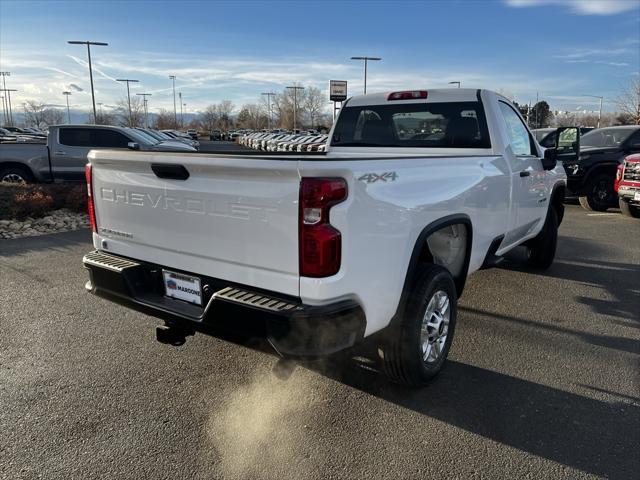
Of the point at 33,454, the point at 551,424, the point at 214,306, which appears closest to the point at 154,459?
the point at 33,454

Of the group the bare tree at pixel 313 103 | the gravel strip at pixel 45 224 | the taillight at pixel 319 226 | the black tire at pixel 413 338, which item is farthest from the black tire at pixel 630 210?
the bare tree at pixel 313 103

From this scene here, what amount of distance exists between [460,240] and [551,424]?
1.47 meters

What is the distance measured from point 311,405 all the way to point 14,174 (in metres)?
11.6

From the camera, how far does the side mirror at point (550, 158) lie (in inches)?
214

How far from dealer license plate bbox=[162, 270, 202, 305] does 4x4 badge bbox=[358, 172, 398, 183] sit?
3.83ft

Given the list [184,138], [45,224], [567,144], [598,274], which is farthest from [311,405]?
[184,138]

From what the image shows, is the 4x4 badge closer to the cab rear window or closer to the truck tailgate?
the truck tailgate

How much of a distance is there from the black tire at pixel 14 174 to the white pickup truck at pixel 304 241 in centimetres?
1000

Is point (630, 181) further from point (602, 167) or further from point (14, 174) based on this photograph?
point (14, 174)

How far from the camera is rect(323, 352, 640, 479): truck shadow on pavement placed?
8.79 ft

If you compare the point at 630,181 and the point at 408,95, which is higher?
the point at 408,95

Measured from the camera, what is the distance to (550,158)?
5535 millimetres

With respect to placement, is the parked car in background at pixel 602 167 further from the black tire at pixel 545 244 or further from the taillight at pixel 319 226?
the taillight at pixel 319 226

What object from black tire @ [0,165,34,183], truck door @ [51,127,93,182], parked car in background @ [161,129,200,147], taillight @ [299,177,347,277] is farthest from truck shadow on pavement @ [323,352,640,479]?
parked car in background @ [161,129,200,147]
